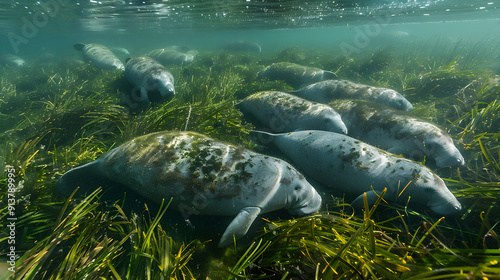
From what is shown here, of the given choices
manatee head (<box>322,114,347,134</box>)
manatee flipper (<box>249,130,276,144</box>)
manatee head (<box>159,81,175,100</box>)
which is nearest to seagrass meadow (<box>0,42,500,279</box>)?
manatee flipper (<box>249,130,276,144</box>)

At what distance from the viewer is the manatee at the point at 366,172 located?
289 cm

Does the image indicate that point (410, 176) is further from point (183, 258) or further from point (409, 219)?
point (183, 258)

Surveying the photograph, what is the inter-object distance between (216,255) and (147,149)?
1.59 metres

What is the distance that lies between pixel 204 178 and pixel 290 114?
2.94 meters

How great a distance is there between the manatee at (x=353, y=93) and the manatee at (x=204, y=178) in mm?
4238

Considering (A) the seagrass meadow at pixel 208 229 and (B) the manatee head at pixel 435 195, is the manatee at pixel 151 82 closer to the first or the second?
(A) the seagrass meadow at pixel 208 229

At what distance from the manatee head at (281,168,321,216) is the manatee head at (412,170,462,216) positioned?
1.46 metres

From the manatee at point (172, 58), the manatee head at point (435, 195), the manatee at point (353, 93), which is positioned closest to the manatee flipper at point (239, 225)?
the manatee head at point (435, 195)

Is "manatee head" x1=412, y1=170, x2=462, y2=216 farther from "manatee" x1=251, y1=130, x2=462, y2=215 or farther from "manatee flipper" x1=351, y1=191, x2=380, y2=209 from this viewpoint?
"manatee flipper" x1=351, y1=191, x2=380, y2=209

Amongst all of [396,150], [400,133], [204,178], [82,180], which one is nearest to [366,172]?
[396,150]

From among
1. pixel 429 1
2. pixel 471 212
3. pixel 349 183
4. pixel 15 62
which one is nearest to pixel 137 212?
pixel 349 183

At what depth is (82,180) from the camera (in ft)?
9.76

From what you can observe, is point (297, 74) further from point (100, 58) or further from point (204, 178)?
point (100, 58)

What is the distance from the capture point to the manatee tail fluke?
109 inches
